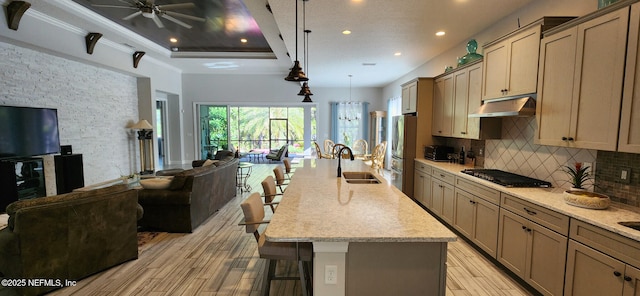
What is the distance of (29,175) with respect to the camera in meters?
4.82

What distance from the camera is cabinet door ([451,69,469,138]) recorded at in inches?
153

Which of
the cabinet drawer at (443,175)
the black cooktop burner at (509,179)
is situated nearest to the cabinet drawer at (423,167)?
the cabinet drawer at (443,175)

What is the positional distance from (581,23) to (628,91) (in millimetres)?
696

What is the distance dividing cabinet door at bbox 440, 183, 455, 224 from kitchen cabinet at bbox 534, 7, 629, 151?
1309mm

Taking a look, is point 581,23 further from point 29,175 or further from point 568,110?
point 29,175

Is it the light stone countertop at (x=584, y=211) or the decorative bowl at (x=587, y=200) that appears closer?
the light stone countertop at (x=584, y=211)

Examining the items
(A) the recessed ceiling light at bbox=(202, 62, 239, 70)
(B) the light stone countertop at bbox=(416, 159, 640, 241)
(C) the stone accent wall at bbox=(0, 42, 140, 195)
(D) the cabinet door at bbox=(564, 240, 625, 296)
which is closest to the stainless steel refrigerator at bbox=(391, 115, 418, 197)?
(B) the light stone countertop at bbox=(416, 159, 640, 241)

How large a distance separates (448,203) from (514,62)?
1.90 m

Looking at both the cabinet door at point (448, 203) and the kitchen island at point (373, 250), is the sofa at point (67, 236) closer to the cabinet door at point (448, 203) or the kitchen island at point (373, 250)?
the kitchen island at point (373, 250)

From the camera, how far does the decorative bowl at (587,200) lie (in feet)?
6.68

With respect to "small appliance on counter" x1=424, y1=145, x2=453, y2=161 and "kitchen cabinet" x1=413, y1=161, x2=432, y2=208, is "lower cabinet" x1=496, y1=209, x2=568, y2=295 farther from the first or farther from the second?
"small appliance on counter" x1=424, y1=145, x2=453, y2=161

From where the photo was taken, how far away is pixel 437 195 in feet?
13.6

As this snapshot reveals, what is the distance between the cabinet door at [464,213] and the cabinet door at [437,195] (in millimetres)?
391

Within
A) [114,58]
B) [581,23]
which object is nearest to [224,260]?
[581,23]
